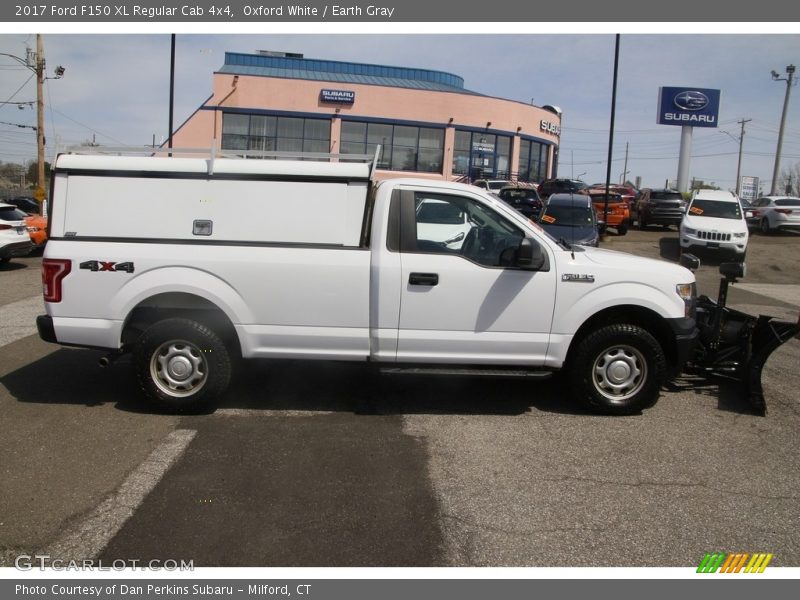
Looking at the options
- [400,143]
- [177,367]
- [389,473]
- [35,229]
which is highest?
[400,143]

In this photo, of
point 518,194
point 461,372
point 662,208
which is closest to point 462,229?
point 461,372

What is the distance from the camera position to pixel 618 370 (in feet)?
18.7

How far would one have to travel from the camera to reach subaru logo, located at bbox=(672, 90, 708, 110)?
139 ft

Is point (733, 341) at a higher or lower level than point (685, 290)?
lower

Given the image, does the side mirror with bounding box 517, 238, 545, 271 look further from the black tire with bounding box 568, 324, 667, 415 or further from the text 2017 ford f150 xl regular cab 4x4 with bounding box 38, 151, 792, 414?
the black tire with bounding box 568, 324, 667, 415

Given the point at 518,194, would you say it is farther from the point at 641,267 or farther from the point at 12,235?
the point at 641,267

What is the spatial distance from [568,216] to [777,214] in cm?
1566

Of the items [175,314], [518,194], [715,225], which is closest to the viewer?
[175,314]

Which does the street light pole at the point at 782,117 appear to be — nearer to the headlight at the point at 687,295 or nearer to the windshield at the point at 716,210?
the windshield at the point at 716,210

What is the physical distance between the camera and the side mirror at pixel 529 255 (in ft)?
17.5

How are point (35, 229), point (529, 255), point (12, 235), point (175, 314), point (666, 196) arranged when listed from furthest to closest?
point (666, 196)
point (35, 229)
point (12, 235)
point (175, 314)
point (529, 255)

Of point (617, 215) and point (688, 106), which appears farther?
point (688, 106)

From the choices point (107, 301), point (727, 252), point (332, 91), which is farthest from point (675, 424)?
point (332, 91)

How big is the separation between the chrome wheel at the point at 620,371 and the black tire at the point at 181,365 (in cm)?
317
